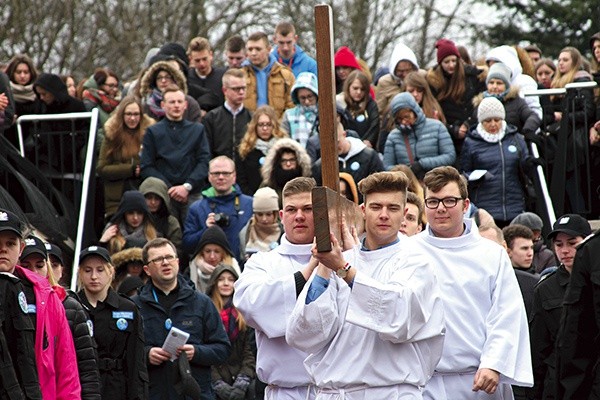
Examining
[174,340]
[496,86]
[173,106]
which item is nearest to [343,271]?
[174,340]

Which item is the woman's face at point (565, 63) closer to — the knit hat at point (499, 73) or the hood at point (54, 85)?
the knit hat at point (499, 73)

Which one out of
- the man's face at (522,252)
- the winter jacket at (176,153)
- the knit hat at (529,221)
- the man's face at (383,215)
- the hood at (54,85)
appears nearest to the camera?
the man's face at (383,215)

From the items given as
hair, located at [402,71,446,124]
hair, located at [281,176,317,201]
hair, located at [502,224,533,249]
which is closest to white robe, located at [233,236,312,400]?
hair, located at [281,176,317,201]

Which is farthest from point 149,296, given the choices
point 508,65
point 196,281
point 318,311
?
point 508,65

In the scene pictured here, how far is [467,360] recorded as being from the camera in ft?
33.5

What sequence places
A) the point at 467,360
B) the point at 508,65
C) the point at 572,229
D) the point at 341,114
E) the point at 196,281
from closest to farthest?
the point at 467,360 < the point at 572,229 < the point at 196,281 < the point at 341,114 < the point at 508,65

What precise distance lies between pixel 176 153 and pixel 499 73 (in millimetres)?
3875

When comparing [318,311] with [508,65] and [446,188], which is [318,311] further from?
[508,65]

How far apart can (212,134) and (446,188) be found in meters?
8.11

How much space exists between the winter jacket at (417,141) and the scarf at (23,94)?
443 cm

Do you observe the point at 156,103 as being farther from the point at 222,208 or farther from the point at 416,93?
the point at 416,93

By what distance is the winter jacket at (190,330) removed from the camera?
43.7 ft

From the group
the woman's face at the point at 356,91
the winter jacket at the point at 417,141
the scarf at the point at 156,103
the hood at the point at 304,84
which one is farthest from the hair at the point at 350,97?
the scarf at the point at 156,103

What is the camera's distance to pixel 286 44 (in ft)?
64.4
